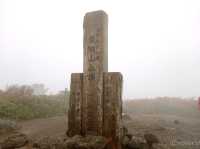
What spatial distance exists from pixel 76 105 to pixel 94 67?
1320mm

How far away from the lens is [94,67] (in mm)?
Answer: 6219

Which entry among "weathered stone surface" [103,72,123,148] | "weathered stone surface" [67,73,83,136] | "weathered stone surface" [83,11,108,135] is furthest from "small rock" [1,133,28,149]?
"weathered stone surface" [103,72,123,148]

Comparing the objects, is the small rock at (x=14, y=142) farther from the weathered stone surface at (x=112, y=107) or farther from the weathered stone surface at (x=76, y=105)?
the weathered stone surface at (x=112, y=107)

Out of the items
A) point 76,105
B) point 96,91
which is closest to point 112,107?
point 96,91

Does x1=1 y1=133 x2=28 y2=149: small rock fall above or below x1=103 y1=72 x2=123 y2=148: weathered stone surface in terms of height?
below

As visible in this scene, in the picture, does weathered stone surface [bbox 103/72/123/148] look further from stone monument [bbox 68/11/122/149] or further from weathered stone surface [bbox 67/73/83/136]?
weathered stone surface [bbox 67/73/83/136]

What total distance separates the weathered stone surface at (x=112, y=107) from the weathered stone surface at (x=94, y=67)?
0.15 m

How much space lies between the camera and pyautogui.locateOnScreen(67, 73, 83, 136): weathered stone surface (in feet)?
20.8

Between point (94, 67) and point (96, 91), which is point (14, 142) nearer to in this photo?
point (96, 91)

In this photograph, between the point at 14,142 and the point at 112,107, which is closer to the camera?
the point at 112,107

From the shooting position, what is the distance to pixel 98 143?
5.25m

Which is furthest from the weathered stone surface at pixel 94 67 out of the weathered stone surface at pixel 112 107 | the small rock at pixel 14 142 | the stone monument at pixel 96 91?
the small rock at pixel 14 142

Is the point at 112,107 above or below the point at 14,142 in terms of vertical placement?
above

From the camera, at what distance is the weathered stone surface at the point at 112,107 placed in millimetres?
5724
